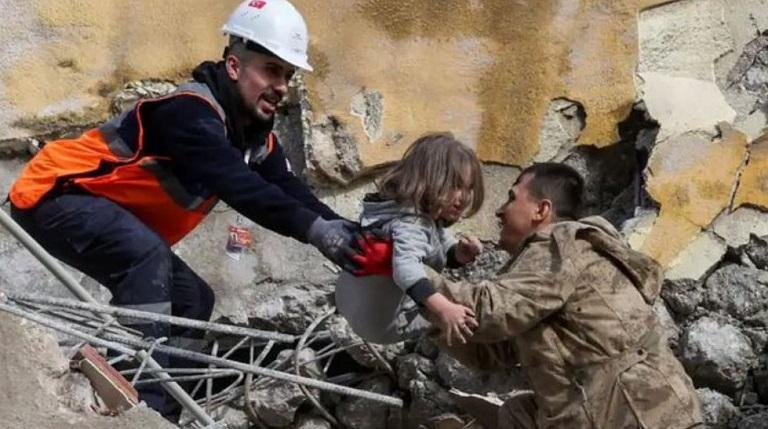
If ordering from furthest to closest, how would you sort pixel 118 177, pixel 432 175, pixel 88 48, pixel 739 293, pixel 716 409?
pixel 88 48 < pixel 739 293 < pixel 716 409 < pixel 118 177 < pixel 432 175

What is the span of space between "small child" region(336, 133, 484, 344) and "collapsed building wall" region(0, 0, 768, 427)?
1.47 metres

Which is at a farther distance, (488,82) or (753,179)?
(488,82)

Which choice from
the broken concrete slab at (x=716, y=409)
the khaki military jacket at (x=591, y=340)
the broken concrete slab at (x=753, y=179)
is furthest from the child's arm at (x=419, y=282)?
the broken concrete slab at (x=753, y=179)

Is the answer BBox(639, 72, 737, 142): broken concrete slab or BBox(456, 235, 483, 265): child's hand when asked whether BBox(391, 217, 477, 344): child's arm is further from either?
BBox(639, 72, 737, 142): broken concrete slab

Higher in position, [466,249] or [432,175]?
[432,175]

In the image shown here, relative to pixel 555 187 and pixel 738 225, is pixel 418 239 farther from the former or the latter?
pixel 738 225

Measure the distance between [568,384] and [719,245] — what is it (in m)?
1.49

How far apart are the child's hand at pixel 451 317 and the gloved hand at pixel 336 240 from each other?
0.61 ft

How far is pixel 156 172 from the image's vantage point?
12.7 feet

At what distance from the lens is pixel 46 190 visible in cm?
393

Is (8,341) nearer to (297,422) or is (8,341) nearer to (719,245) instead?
(297,422)

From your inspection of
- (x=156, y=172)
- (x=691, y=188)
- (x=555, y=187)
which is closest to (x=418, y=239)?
(x=555, y=187)

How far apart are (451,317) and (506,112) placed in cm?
190

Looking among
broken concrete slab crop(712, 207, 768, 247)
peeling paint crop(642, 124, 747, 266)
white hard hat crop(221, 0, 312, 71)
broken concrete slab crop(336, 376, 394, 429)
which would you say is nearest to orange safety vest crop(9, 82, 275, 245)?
white hard hat crop(221, 0, 312, 71)
